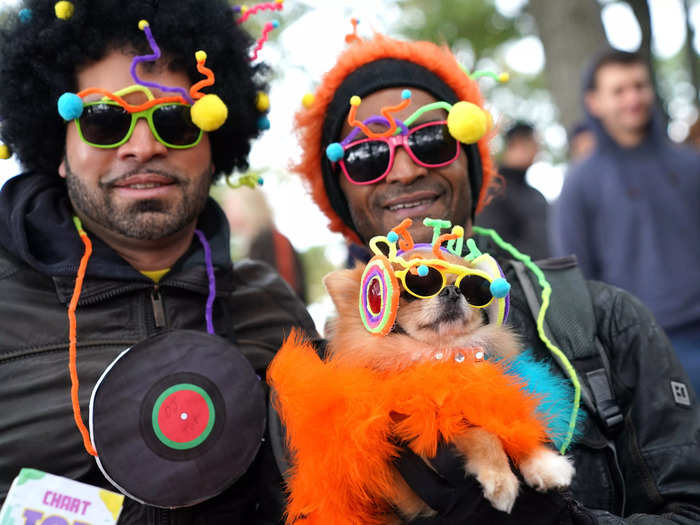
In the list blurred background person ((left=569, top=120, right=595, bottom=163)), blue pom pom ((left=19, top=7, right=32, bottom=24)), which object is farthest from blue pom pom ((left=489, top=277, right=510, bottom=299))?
blurred background person ((left=569, top=120, right=595, bottom=163))

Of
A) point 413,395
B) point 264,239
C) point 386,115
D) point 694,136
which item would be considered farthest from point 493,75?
point 694,136

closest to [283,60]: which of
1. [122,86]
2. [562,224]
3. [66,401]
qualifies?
[562,224]

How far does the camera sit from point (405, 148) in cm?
232

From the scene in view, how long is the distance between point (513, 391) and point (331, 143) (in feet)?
3.96

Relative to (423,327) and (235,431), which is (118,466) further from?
(423,327)

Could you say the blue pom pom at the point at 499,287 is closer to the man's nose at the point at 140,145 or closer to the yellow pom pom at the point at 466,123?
the yellow pom pom at the point at 466,123

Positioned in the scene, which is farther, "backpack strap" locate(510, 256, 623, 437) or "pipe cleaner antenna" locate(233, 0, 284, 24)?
"pipe cleaner antenna" locate(233, 0, 284, 24)

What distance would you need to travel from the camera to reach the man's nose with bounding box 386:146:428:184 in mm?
2301

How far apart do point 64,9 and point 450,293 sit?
6.12 feet

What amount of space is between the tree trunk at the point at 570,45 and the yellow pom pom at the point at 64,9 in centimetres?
577

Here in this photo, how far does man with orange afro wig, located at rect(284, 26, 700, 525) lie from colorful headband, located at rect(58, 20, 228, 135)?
40 cm

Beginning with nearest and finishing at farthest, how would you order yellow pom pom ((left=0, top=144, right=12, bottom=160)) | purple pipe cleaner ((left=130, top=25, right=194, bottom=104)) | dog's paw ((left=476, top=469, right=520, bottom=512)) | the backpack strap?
dog's paw ((left=476, top=469, right=520, bottom=512)) < the backpack strap < purple pipe cleaner ((left=130, top=25, right=194, bottom=104)) < yellow pom pom ((left=0, top=144, right=12, bottom=160))

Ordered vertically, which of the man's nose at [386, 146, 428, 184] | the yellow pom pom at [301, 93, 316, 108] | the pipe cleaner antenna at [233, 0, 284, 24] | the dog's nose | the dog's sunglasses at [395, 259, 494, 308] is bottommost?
the dog's nose

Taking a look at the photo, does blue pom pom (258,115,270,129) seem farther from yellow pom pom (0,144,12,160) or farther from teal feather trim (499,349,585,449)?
teal feather trim (499,349,585,449)
